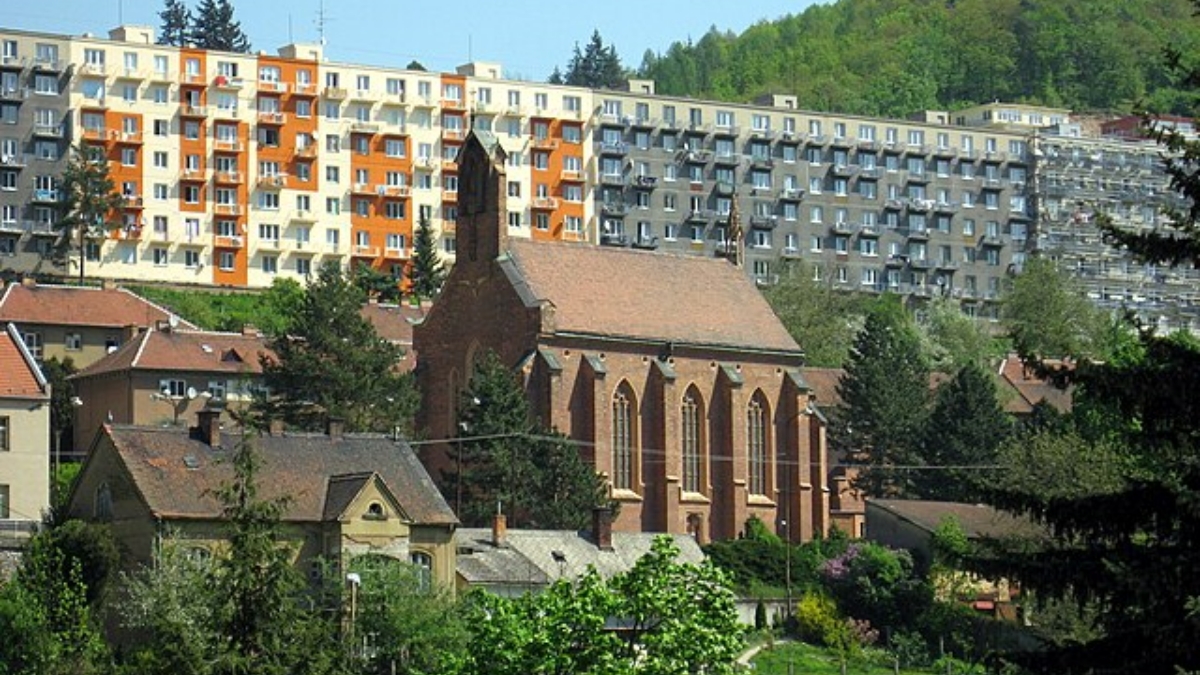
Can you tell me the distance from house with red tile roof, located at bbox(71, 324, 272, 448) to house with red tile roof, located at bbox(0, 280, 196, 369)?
451 cm

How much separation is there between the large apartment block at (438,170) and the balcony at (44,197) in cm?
22

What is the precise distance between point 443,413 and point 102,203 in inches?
1922

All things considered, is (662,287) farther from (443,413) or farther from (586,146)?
(586,146)

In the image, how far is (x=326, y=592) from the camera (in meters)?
77.8

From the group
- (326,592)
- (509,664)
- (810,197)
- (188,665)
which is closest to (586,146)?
(810,197)

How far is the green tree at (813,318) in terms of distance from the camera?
14650cm

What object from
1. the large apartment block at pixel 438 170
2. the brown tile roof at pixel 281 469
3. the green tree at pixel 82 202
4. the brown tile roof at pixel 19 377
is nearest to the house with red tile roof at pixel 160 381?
the brown tile roof at pixel 19 377

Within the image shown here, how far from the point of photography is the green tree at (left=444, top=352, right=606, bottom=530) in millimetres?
98750

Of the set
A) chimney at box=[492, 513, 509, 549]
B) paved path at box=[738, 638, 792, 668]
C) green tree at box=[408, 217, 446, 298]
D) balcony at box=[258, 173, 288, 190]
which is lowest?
paved path at box=[738, 638, 792, 668]

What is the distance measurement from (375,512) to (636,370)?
33.0 m

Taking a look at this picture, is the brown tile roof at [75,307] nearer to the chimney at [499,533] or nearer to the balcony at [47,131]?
the balcony at [47,131]

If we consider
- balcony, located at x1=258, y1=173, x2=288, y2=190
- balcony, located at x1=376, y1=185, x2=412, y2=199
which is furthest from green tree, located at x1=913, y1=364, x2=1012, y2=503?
balcony, located at x1=258, y1=173, x2=288, y2=190

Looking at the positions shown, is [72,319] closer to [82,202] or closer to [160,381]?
[160,381]

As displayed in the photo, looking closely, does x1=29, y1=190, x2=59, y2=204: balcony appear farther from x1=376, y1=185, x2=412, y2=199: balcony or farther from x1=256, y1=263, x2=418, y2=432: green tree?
x1=256, y1=263, x2=418, y2=432: green tree
